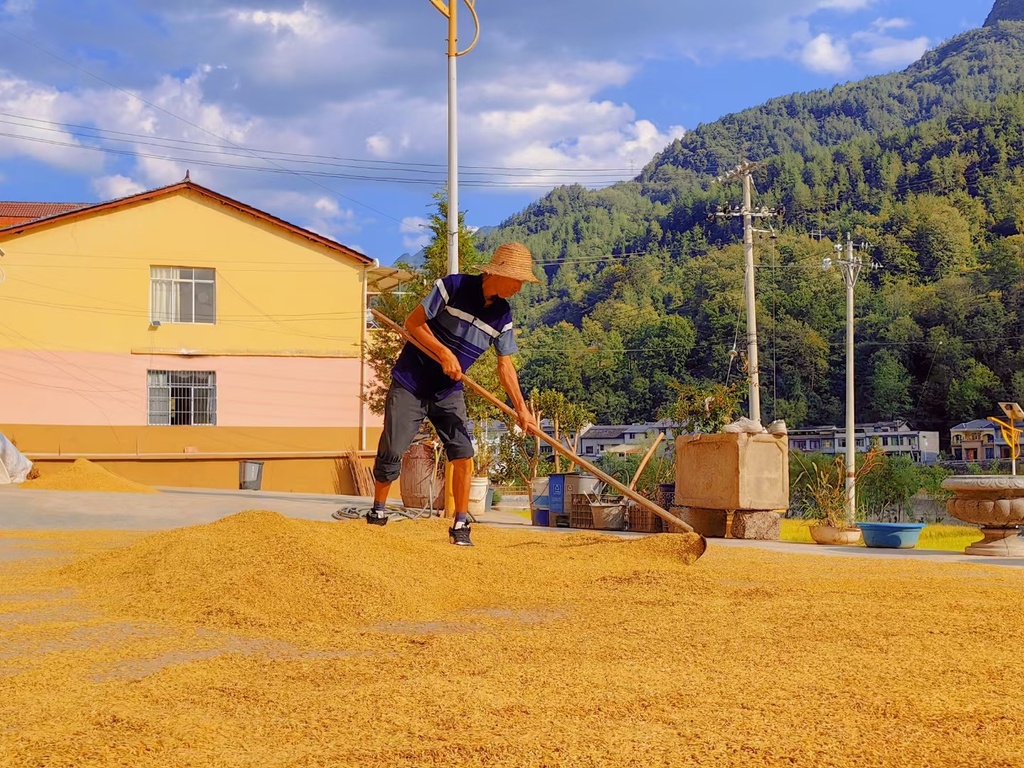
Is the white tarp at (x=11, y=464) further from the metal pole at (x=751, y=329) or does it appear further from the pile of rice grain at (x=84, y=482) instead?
the metal pole at (x=751, y=329)

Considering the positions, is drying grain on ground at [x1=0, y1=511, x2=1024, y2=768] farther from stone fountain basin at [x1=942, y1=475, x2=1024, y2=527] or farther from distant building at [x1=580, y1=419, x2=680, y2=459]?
distant building at [x1=580, y1=419, x2=680, y2=459]

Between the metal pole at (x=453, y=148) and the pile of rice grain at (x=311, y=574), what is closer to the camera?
the pile of rice grain at (x=311, y=574)

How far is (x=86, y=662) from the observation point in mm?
3504

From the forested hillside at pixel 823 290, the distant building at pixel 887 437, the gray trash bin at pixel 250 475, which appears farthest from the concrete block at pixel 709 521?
the distant building at pixel 887 437

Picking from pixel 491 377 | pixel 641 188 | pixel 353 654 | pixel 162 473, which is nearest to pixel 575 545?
pixel 353 654

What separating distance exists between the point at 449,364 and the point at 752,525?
5774mm

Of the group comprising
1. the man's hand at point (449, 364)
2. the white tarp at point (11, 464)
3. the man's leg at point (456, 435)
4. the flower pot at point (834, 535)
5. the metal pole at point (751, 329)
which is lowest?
the flower pot at point (834, 535)

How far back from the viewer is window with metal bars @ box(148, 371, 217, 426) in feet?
75.5

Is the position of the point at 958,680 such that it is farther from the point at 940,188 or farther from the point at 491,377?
the point at 940,188

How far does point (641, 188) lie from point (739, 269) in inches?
3285

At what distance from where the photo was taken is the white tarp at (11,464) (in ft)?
55.7

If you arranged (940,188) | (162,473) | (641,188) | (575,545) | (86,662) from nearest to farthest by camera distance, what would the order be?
(86,662) → (575,545) → (162,473) → (940,188) → (641,188)

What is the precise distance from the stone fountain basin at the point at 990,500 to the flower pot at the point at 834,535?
2.11 meters

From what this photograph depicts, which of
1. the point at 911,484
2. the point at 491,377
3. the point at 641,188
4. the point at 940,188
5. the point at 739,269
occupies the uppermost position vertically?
the point at 641,188
